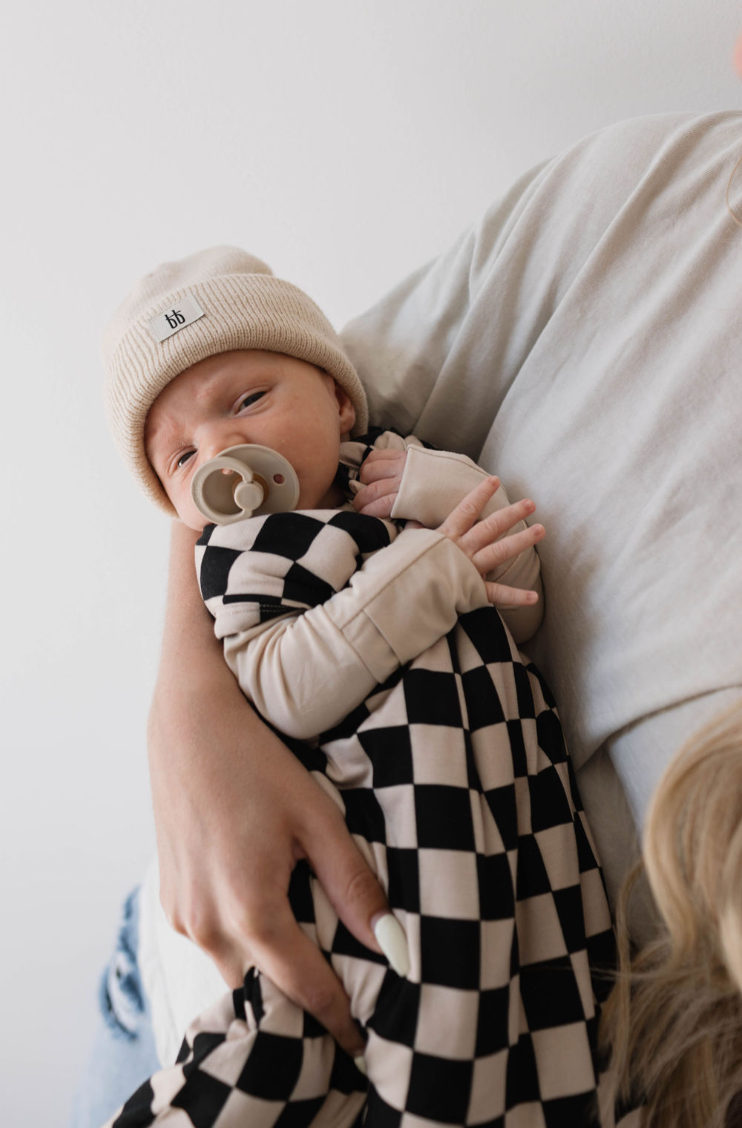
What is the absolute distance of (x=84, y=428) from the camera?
1.33 metres

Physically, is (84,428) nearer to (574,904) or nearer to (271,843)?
(271,843)

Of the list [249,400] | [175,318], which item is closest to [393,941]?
[249,400]

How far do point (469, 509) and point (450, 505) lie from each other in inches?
2.2

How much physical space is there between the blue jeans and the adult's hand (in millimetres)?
553

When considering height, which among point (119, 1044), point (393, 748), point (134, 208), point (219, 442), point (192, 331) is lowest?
point (119, 1044)

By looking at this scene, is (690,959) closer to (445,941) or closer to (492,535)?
(445,941)

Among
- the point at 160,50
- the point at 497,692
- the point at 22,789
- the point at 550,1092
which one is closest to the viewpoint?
the point at 550,1092

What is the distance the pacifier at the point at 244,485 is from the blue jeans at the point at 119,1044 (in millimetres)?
822

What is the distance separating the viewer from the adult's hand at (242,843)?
0.62 meters

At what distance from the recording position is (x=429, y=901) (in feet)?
1.95

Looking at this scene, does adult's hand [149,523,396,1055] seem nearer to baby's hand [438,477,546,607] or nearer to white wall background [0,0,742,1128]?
baby's hand [438,477,546,607]

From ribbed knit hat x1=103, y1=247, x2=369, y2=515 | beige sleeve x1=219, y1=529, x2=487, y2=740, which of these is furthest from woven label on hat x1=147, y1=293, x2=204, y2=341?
beige sleeve x1=219, y1=529, x2=487, y2=740

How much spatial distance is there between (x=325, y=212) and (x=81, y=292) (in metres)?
0.44

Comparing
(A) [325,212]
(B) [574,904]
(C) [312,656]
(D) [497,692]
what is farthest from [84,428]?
(B) [574,904]
